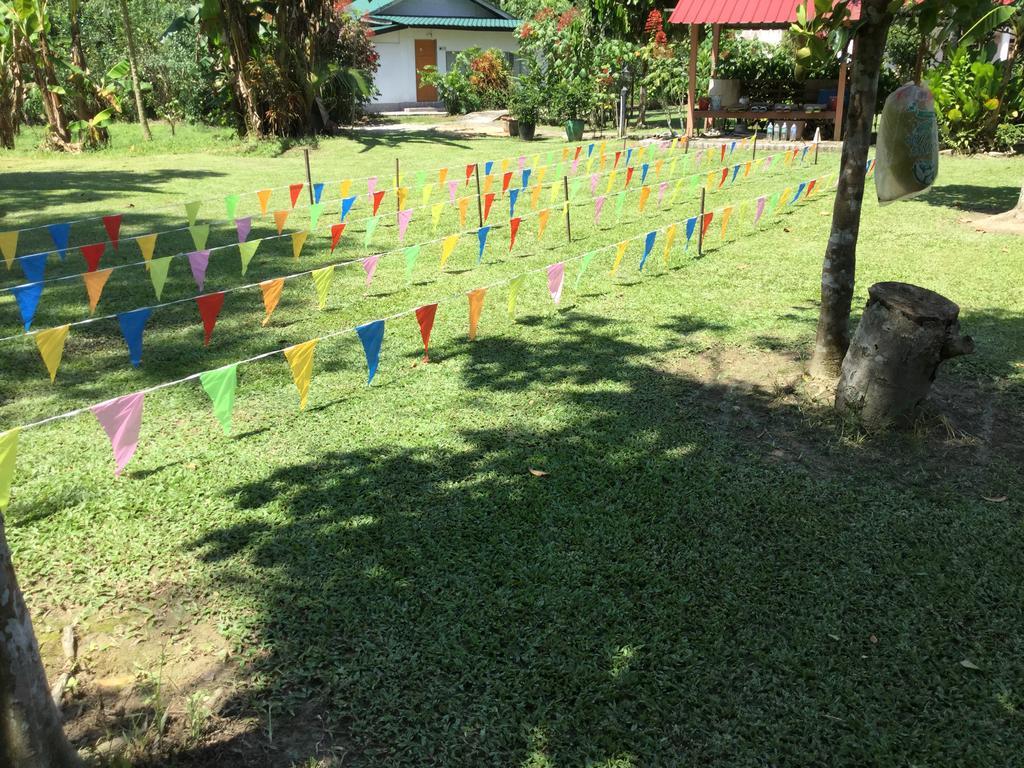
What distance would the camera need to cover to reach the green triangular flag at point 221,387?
4.47 m

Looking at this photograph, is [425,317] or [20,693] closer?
[20,693]

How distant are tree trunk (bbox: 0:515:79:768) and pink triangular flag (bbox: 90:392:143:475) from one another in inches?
72.3

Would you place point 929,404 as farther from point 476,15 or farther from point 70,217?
point 476,15

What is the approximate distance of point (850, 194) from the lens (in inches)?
203

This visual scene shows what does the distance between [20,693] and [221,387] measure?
7.65ft

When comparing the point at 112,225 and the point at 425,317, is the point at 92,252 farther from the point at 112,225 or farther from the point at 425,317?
the point at 425,317

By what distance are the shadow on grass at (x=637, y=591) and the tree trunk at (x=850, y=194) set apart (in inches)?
20.1

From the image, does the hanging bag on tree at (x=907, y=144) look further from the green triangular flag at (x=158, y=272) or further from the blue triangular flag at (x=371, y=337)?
A: the green triangular flag at (x=158, y=272)

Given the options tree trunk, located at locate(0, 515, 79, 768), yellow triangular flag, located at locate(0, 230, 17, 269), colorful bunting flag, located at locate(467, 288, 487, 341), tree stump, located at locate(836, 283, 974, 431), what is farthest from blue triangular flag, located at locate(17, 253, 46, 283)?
tree stump, located at locate(836, 283, 974, 431)

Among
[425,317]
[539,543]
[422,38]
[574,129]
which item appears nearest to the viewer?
[539,543]

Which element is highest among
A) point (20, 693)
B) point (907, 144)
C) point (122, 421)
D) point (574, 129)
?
point (574, 129)

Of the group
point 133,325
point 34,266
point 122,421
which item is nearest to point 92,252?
point 34,266

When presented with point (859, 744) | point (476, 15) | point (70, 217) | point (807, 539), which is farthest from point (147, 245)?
point (476, 15)

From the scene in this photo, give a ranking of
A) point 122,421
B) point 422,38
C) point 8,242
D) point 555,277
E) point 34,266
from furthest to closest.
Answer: point 422,38
point 8,242
point 34,266
point 555,277
point 122,421
